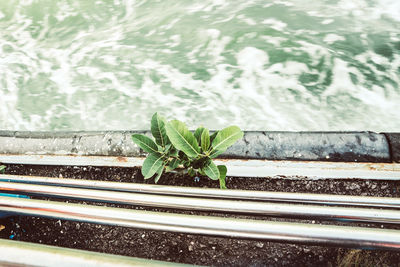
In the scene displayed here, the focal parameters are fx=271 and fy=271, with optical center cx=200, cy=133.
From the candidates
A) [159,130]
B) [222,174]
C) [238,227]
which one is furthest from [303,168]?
[238,227]

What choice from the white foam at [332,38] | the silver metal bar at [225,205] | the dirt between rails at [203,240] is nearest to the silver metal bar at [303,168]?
the dirt between rails at [203,240]

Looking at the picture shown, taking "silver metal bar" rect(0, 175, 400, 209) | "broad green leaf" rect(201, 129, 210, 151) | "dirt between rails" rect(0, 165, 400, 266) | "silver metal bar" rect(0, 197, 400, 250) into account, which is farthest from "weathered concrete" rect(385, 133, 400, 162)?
"silver metal bar" rect(0, 197, 400, 250)

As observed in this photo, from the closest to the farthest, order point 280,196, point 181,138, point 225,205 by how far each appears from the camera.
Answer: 1. point 225,205
2. point 280,196
3. point 181,138

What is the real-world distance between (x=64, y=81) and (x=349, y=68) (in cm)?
373

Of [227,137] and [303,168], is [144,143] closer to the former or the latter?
[227,137]

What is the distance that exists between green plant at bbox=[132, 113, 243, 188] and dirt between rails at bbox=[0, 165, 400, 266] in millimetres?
165

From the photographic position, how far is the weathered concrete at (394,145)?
1682mm

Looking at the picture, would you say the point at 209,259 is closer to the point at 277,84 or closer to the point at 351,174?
the point at 351,174

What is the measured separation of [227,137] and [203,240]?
2.12ft

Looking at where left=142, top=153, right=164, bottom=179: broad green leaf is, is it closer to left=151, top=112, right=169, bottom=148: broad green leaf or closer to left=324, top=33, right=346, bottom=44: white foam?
left=151, top=112, right=169, bottom=148: broad green leaf

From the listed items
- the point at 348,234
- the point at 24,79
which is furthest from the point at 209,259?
the point at 24,79

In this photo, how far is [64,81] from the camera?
369 cm

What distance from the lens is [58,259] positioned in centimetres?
53

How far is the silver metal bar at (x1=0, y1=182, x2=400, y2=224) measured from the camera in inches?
30.7
